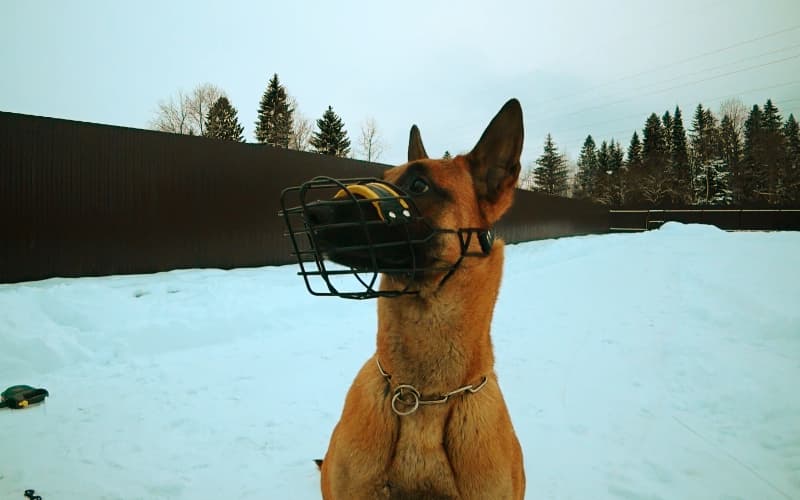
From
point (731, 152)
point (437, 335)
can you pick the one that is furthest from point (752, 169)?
point (437, 335)

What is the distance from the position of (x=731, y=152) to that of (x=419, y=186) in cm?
6121

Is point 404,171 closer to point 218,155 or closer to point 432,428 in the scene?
point 432,428

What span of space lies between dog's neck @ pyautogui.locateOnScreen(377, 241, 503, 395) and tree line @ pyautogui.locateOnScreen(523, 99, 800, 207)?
1656 inches

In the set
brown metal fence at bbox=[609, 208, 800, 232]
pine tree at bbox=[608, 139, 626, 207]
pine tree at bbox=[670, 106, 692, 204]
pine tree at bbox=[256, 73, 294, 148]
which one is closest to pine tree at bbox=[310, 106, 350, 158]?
pine tree at bbox=[256, 73, 294, 148]

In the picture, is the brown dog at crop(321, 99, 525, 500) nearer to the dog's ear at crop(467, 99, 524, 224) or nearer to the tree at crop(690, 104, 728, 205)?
the dog's ear at crop(467, 99, 524, 224)

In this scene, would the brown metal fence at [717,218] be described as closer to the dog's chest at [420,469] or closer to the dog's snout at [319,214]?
the dog's chest at [420,469]

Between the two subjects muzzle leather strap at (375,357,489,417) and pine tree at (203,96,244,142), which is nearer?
muzzle leather strap at (375,357,489,417)

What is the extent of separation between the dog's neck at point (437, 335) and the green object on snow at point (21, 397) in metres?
3.97

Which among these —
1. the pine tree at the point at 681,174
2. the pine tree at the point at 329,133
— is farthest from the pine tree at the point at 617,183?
the pine tree at the point at 329,133

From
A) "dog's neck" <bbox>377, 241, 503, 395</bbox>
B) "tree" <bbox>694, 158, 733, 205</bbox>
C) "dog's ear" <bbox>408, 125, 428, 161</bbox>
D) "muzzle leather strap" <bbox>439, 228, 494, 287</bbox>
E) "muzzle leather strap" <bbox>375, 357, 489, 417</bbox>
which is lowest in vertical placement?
"muzzle leather strap" <bbox>375, 357, 489, 417</bbox>

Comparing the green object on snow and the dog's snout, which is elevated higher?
the dog's snout

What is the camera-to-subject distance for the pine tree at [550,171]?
6372cm

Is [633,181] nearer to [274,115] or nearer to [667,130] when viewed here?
[667,130]

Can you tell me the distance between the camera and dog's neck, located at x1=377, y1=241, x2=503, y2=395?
182 centimetres
